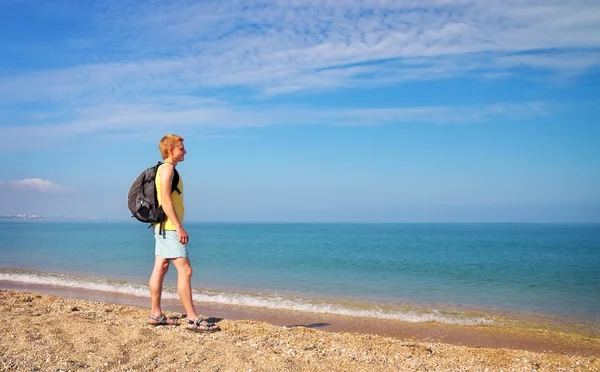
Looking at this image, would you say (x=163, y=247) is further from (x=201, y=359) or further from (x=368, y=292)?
(x=368, y=292)

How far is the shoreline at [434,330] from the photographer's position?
7691 mm

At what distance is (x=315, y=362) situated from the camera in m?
5.07

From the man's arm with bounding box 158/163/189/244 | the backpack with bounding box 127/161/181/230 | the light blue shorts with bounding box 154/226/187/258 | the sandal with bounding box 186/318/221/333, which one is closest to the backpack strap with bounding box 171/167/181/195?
the backpack with bounding box 127/161/181/230

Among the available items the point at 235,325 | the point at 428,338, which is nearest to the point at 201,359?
the point at 235,325

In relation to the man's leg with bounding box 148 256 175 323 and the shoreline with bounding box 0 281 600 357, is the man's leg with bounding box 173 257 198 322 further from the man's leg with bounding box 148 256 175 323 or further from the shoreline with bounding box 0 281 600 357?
the shoreline with bounding box 0 281 600 357

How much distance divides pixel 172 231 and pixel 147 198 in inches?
20.0

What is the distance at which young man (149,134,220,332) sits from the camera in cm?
594

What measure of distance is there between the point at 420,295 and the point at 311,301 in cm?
329

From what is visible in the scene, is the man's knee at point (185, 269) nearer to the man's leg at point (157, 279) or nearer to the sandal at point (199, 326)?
the man's leg at point (157, 279)

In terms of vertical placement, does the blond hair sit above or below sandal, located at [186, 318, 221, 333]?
above

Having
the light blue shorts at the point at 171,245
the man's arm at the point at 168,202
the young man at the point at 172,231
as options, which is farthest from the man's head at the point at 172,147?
the light blue shorts at the point at 171,245

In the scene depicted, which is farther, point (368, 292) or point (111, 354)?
point (368, 292)

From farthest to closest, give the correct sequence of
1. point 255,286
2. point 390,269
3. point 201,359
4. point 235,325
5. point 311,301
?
point 390,269, point 255,286, point 311,301, point 235,325, point 201,359

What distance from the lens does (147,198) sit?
19.9 ft
